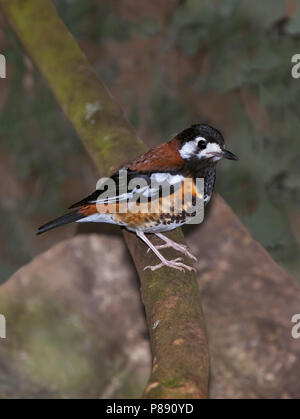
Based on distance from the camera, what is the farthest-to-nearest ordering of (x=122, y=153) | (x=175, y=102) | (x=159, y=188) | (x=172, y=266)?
(x=175, y=102)
(x=122, y=153)
(x=159, y=188)
(x=172, y=266)

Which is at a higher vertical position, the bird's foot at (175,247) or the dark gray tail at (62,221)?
the dark gray tail at (62,221)

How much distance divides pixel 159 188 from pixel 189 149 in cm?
33

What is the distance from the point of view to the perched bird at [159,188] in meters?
3.79

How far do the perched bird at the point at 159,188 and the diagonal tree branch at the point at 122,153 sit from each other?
9.6 inches

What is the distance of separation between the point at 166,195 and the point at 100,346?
6.20ft

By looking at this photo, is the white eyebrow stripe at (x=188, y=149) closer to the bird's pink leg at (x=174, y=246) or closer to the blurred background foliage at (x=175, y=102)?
the bird's pink leg at (x=174, y=246)

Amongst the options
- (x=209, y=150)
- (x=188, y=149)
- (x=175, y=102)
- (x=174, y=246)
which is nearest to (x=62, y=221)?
(x=174, y=246)

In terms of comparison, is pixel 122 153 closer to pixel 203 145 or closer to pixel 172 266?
pixel 203 145

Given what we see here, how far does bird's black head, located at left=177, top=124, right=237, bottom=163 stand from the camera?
3.84 metres

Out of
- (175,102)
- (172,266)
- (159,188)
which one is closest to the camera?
(172,266)

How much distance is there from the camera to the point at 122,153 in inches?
184

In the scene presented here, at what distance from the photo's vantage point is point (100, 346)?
16.9 feet

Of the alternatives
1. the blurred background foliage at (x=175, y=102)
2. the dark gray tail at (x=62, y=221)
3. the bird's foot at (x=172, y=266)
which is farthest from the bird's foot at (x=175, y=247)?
the blurred background foliage at (x=175, y=102)

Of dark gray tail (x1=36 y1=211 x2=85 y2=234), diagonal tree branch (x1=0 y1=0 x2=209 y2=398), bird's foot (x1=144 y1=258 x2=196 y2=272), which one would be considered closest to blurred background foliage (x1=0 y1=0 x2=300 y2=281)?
diagonal tree branch (x1=0 y1=0 x2=209 y2=398)
